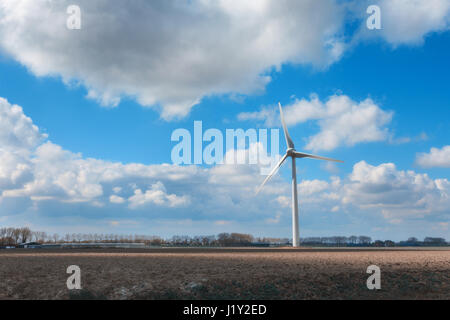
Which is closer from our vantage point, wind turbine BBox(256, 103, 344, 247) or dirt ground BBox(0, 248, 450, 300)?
dirt ground BBox(0, 248, 450, 300)

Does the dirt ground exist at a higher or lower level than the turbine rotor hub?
lower

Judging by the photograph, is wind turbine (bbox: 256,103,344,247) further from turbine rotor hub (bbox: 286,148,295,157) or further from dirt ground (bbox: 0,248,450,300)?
dirt ground (bbox: 0,248,450,300)

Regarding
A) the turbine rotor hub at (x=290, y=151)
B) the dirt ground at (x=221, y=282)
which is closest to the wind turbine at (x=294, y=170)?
the turbine rotor hub at (x=290, y=151)

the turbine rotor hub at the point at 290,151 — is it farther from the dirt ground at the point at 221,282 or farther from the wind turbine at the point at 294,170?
the dirt ground at the point at 221,282

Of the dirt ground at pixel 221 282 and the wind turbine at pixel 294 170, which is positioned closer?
the dirt ground at pixel 221 282

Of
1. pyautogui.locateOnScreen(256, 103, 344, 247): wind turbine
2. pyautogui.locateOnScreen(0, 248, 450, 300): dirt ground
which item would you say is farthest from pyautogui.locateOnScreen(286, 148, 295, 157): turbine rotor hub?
pyautogui.locateOnScreen(0, 248, 450, 300): dirt ground

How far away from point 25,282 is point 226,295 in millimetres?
21695

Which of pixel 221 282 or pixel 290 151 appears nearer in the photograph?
pixel 221 282

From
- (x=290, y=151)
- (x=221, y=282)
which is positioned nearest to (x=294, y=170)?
(x=290, y=151)

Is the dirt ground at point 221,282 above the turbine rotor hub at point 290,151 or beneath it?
beneath

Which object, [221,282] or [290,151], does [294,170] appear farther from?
[221,282]

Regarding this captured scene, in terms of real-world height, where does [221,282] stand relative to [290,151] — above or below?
below

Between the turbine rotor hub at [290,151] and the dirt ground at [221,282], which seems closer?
the dirt ground at [221,282]
